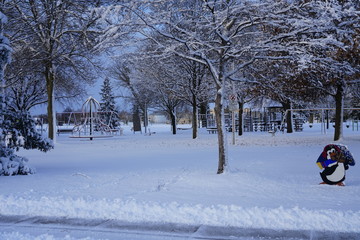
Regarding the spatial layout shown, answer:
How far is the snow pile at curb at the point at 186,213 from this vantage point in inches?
213

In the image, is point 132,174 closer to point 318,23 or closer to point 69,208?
point 69,208

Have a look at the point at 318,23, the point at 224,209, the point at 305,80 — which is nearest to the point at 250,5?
the point at 318,23

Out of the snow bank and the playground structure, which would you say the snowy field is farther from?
the playground structure

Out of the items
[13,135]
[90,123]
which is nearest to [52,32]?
[90,123]

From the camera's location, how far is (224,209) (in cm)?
596

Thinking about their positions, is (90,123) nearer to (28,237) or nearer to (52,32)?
(52,32)

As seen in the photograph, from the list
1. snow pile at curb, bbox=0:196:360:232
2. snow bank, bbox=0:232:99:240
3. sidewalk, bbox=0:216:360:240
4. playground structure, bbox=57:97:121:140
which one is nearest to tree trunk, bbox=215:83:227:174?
snow pile at curb, bbox=0:196:360:232

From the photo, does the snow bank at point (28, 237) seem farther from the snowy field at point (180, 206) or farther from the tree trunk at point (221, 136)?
the tree trunk at point (221, 136)

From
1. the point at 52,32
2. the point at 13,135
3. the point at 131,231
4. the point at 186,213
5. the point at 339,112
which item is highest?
the point at 52,32

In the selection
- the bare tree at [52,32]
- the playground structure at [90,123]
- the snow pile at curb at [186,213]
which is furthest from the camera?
the playground structure at [90,123]

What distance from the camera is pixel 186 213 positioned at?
5.96 m

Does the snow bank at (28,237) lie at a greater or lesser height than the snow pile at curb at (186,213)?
lesser

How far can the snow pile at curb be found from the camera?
5398 millimetres

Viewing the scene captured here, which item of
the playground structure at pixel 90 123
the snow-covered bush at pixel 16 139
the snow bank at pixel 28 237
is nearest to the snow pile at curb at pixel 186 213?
the snow bank at pixel 28 237
